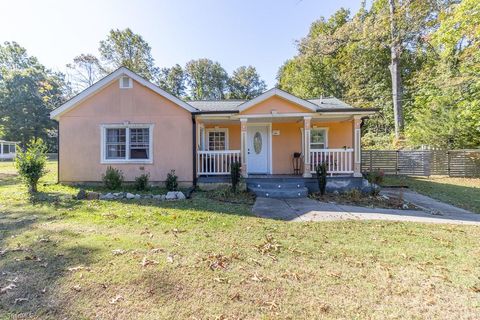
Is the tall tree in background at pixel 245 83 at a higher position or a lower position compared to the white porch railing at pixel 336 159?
higher

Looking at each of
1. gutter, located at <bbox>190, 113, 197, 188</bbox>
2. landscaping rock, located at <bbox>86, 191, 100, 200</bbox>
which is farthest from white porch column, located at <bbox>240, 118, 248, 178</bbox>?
landscaping rock, located at <bbox>86, 191, 100, 200</bbox>

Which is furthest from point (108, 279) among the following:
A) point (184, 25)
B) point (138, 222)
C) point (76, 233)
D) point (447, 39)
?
point (184, 25)

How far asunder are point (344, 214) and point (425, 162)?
12.8 meters

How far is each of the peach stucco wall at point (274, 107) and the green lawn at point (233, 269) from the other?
555 cm

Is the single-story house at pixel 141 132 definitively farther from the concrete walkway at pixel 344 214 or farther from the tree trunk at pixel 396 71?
the tree trunk at pixel 396 71

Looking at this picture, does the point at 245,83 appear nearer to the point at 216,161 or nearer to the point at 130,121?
the point at 216,161

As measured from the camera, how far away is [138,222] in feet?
19.1

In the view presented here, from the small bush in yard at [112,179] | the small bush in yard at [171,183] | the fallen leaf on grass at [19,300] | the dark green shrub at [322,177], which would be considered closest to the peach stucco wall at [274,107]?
the dark green shrub at [322,177]

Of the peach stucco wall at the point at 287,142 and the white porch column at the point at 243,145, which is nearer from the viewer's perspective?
the white porch column at the point at 243,145

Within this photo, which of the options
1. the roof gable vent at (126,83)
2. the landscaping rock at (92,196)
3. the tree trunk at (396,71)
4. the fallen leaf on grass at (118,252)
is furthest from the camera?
the tree trunk at (396,71)

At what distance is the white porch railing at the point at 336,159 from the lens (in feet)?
34.2

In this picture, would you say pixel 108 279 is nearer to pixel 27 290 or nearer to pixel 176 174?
pixel 27 290

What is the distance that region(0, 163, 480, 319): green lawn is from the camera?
2697mm

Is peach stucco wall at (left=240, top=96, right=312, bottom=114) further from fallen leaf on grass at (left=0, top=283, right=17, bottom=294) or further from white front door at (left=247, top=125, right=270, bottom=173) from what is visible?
fallen leaf on grass at (left=0, top=283, right=17, bottom=294)
